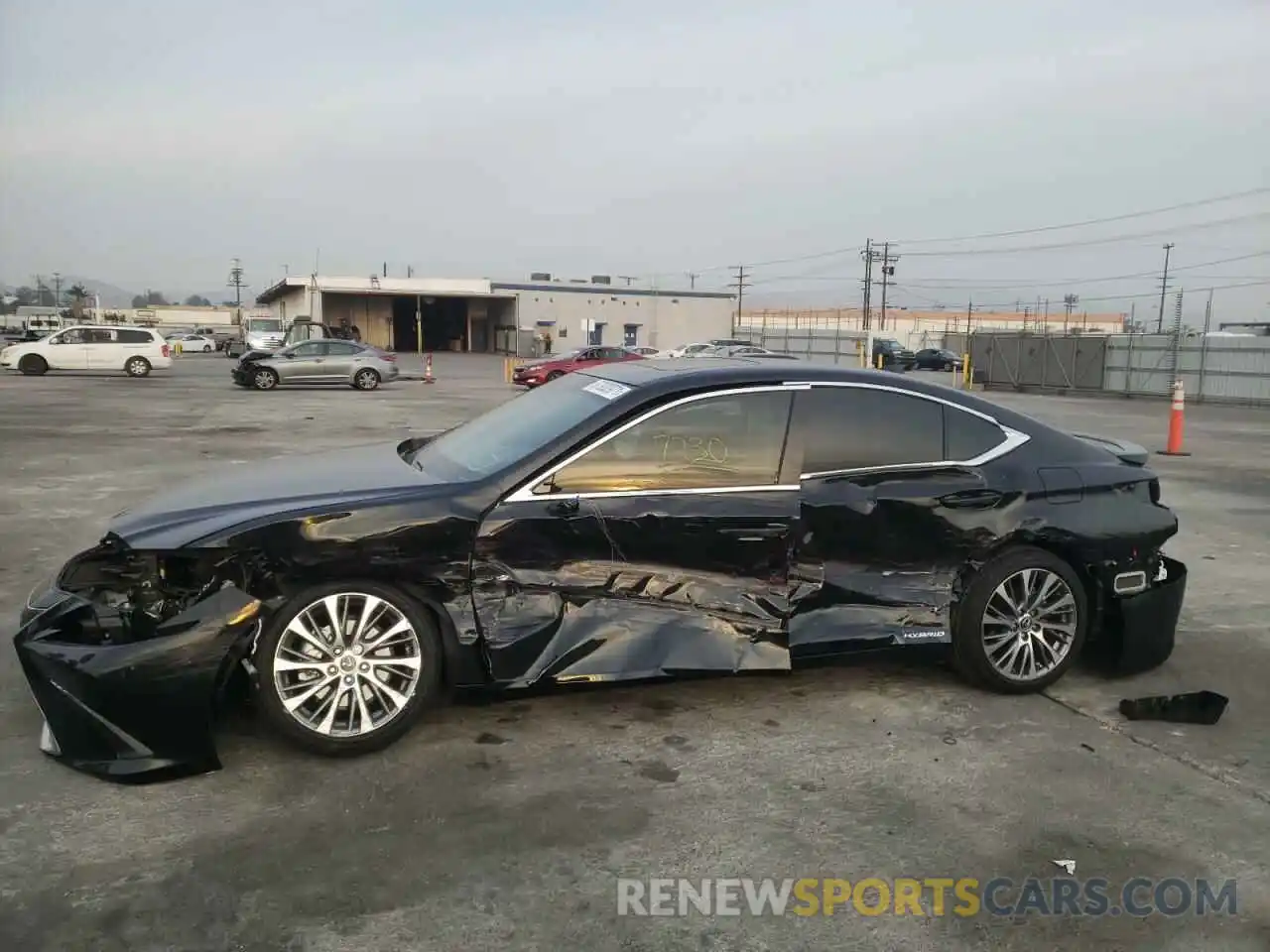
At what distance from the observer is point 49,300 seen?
161 meters

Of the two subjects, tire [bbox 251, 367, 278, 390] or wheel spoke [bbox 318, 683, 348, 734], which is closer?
wheel spoke [bbox 318, 683, 348, 734]

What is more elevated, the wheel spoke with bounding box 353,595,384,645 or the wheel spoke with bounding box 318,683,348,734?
the wheel spoke with bounding box 353,595,384,645

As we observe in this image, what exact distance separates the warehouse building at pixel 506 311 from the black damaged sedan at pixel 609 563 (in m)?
57.2

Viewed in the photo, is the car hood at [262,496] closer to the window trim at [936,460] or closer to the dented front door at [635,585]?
the dented front door at [635,585]

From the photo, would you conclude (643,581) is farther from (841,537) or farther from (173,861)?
(173,861)

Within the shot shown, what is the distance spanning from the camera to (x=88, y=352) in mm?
30516

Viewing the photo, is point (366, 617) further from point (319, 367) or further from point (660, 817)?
point (319, 367)

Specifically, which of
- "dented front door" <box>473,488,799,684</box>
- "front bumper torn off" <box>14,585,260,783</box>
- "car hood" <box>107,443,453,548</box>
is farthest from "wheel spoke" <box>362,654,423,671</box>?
"car hood" <box>107,443,453,548</box>

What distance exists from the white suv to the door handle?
105 feet

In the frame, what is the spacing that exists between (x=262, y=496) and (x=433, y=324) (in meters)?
70.6

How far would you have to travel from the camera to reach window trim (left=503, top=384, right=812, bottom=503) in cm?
396

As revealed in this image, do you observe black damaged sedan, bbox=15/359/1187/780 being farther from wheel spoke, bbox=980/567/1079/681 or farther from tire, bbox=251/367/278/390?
tire, bbox=251/367/278/390

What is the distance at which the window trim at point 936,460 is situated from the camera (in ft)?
14.4

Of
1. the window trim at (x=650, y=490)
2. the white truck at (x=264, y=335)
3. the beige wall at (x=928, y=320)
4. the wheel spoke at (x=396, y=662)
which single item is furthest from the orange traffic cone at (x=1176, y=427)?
the beige wall at (x=928, y=320)
